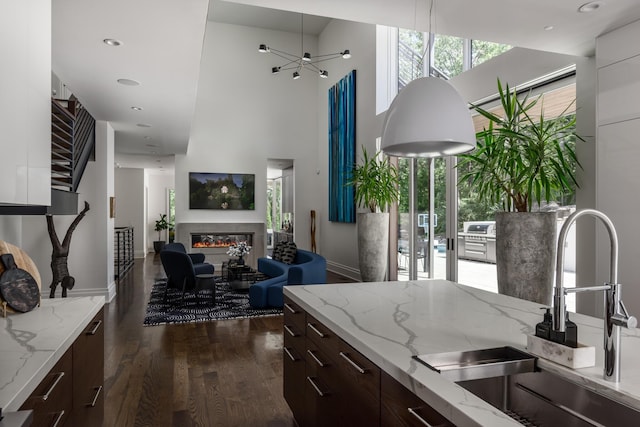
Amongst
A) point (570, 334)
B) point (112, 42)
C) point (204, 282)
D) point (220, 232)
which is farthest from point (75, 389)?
point (220, 232)

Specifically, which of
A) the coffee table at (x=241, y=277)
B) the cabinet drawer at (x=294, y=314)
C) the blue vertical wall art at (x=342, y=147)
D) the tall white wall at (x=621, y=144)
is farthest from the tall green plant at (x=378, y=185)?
the cabinet drawer at (x=294, y=314)

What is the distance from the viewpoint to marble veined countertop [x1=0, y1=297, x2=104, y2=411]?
49.5 inches

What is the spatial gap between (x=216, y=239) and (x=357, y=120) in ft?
14.6

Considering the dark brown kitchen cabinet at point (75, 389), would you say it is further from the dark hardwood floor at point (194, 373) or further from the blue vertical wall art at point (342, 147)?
the blue vertical wall art at point (342, 147)

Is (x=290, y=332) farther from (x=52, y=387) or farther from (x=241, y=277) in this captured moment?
(x=241, y=277)

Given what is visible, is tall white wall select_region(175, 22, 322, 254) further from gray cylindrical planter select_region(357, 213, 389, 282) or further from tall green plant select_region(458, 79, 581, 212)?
tall green plant select_region(458, 79, 581, 212)

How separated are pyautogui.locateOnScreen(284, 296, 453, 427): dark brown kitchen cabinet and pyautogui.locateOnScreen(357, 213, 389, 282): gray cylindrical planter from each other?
441 centimetres

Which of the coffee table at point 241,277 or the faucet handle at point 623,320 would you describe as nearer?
the faucet handle at point 623,320

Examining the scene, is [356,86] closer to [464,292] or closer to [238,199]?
[238,199]

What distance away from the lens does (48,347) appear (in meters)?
1.57

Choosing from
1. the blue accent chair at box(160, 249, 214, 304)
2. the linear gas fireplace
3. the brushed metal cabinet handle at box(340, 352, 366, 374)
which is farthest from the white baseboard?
the brushed metal cabinet handle at box(340, 352, 366, 374)

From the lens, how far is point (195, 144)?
1009 centimetres

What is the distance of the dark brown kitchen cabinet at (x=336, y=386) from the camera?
1306 mm

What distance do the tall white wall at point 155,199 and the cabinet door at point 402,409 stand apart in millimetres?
14258
